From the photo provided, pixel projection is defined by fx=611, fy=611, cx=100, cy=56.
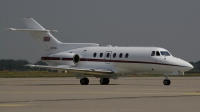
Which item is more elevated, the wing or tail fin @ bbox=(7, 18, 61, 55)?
tail fin @ bbox=(7, 18, 61, 55)

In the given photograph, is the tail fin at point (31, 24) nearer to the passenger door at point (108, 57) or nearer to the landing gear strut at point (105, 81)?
the passenger door at point (108, 57)

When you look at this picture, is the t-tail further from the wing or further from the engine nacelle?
the wing

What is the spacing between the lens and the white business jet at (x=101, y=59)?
51312 mm

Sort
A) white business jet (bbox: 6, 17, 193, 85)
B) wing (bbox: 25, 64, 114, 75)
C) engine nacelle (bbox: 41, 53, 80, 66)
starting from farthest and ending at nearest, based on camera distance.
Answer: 1. engine nacelle (bbox: 41, 53, 80, 66)
2. wing (bbox: 25, 64, 114, 75)
3. white business jet (bbox: 6, 17, 193, 85)

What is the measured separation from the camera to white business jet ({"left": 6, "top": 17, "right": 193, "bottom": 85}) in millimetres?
51312

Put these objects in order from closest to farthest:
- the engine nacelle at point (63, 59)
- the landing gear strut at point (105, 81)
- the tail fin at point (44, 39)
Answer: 1. the landing gear strut at point (105, 81)
2. the engine nacelle at point (63, 59)
3. the tail fin at point (44, 39)

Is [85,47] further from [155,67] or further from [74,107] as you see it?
Result: [74,107]

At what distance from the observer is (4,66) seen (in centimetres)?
14200

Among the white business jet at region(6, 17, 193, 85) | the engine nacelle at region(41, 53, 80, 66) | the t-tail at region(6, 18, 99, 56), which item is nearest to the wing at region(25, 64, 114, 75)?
the white business jet at region(6, 17, 193, 85)

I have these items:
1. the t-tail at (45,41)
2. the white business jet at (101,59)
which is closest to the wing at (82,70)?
the white business jet at (101,59)

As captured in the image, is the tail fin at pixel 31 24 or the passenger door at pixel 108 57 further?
the tail fin at pixel 31 24

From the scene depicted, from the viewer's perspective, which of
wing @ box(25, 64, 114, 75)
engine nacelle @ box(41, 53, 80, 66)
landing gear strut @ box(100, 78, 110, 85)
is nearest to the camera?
wing @ box(25, 64, 114, 75)

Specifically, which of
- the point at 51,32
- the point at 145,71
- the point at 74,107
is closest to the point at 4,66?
the point at 51,32

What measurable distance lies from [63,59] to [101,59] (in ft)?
13.0
